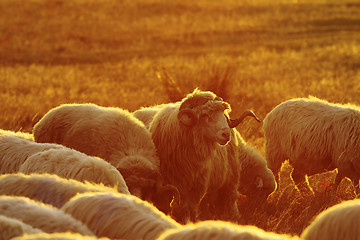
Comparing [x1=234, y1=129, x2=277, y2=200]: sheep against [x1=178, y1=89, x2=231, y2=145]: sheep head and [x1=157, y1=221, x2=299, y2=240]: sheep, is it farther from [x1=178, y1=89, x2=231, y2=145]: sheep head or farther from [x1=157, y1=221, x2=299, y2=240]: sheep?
[x1=157, y1=221, x2=299, y2=240]: sheep

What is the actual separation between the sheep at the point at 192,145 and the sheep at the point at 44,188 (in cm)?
301

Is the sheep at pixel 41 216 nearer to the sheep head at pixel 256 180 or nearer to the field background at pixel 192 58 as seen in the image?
the field background at pixel 192 58

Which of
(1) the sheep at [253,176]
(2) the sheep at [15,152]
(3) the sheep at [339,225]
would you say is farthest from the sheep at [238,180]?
(3) the sheep at [339,225]

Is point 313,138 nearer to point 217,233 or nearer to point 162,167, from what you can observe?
point 162,167

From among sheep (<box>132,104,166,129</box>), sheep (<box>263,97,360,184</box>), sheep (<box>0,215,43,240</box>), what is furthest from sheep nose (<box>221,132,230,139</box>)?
sheep (<box>0,215,43,240</box>)

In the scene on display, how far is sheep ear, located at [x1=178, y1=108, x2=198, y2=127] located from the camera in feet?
26.2

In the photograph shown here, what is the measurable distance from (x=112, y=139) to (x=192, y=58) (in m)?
23.6

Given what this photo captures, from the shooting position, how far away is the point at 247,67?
28031 millimetres

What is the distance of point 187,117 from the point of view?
799cm

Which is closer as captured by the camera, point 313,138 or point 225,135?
point 225,135

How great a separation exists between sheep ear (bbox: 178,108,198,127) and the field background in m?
1.46

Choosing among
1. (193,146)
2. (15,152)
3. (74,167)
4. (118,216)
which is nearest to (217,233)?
(118,216)

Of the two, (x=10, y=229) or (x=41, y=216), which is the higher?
(x=10, y=229)

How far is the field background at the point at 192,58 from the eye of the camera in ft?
45.7
